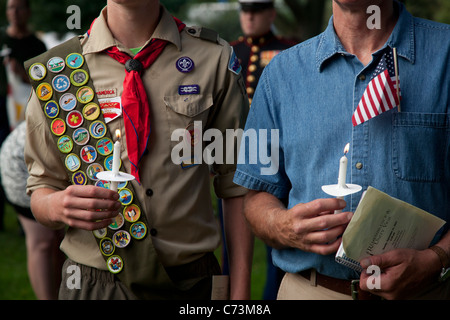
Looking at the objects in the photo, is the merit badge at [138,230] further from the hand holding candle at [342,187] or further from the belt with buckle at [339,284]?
the hand holding candle at [342,187]

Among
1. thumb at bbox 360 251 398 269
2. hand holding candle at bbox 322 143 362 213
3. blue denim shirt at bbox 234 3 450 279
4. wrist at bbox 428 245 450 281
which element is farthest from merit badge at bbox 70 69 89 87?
wrist at bbox 428 245 450 281

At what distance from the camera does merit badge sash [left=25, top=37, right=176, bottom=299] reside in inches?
106

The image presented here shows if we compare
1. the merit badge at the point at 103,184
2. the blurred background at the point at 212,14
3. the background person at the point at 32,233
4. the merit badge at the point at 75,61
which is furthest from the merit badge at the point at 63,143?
the blurred background at the point at 212,14

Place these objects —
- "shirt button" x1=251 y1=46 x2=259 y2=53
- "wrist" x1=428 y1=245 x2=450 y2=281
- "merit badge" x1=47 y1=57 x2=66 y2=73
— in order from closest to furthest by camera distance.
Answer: "wrist" x1=428 y1=245 x2=450 y2=281 → "merit badge" x1=47 y1=57 x2=66 y2=73 → "shirt button" x1=251 y1=46 x2=259 y2=53

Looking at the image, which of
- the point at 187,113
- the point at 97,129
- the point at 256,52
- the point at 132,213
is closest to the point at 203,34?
the point at 187,113

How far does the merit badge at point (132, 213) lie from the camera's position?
269 centimetres

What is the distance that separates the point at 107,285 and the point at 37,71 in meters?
0.95

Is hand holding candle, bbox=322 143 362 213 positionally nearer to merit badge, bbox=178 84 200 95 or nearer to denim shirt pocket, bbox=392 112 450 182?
denim shirt pocket, bbox=392 112 450 182

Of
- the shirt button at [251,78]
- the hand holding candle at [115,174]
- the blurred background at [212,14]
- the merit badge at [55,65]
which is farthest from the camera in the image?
the blurred background at [212,14]

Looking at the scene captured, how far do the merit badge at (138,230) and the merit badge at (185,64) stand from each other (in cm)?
66

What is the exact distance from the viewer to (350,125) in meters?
2.38

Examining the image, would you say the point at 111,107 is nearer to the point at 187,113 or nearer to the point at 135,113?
the point at 135,113

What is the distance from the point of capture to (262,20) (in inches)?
259
